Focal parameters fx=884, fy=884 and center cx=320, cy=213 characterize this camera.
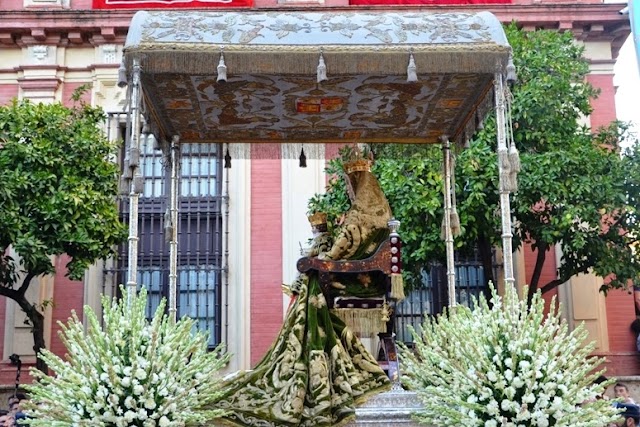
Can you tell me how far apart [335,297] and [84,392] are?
9.42 feet

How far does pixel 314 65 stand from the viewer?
25.4 ft

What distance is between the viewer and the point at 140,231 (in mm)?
16516

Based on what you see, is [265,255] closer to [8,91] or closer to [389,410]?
[8,91]

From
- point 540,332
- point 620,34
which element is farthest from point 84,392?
point 620,34

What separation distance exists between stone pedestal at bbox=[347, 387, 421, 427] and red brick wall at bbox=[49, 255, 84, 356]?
9855 millimetres

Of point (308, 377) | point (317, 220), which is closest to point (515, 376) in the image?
point (308, 377)

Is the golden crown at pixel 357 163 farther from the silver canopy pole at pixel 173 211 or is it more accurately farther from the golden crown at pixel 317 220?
the silver canopy pole at pixel 173 211

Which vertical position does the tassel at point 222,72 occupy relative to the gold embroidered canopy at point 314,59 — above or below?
below

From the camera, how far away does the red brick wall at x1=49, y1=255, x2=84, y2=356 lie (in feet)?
53.7

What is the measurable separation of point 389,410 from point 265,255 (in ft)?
29.3

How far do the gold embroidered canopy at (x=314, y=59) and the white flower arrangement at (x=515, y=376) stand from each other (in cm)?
224

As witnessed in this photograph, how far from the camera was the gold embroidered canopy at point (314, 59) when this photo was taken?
303 inches

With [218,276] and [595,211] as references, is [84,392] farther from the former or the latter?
[218,276]

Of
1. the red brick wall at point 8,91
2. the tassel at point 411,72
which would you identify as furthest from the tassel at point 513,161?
the red brick wall at point 8,91
